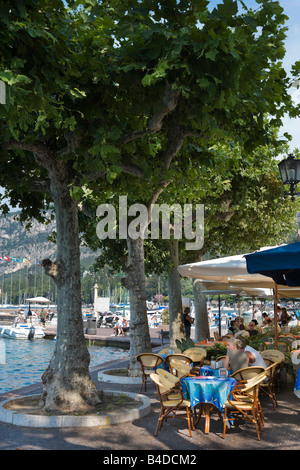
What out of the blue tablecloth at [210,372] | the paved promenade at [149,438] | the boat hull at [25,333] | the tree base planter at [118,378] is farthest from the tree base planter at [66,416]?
the boat hull at [25,333]

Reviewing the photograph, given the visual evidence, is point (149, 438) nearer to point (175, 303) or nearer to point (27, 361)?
point (175, 303)

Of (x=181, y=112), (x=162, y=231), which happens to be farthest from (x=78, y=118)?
(x=162, y=231)

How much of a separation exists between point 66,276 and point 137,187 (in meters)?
3.67

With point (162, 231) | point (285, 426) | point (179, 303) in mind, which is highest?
point (162, 231)

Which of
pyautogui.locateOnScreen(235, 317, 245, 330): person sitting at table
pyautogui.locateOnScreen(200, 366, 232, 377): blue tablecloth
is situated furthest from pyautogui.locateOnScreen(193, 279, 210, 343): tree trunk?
pyautogui.locateOnScreen(200, 366, 232, 377): blue tablecloth

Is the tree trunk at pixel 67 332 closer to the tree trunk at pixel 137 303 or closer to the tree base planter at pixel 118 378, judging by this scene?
the tree base planter at pixel 118 378

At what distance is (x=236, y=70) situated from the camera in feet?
20.3

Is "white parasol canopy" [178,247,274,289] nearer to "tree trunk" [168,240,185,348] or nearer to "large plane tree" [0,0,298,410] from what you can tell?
"large plane tree" [0,0,298,410]

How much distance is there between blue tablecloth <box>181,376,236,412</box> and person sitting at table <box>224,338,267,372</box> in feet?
2.67

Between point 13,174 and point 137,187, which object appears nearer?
point 13,174

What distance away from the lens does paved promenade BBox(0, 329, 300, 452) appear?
19.9 feet

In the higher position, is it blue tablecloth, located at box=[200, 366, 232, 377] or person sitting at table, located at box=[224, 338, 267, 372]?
person sitting at table, located at box=[224, 338, 267, 372]
